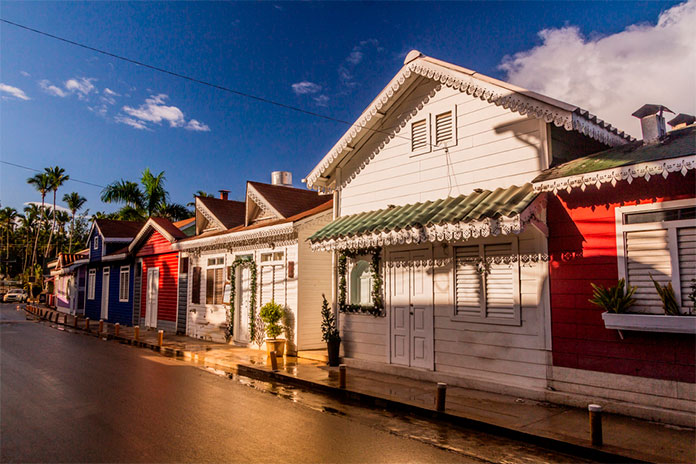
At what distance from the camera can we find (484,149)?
9.69m

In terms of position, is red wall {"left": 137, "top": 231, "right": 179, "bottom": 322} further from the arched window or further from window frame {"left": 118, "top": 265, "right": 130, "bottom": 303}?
the arched window

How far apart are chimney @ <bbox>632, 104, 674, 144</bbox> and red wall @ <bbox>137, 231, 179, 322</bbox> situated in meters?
18.5

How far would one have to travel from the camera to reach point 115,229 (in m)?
29.8

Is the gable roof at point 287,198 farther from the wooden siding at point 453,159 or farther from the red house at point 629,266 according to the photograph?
the red house at point 629,266

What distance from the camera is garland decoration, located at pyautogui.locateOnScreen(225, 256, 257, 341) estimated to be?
15.9 m

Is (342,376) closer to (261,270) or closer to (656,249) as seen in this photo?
(656,249)

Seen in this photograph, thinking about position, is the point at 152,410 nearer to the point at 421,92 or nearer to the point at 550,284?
the point at 550,284

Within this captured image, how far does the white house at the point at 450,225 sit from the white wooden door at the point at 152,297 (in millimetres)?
13777

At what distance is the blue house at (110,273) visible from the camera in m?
26.1

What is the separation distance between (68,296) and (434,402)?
37.8 m

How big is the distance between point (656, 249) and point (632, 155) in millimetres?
1458

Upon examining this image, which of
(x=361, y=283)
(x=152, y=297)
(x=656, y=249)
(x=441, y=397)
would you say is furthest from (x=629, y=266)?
(x=152, y=297)

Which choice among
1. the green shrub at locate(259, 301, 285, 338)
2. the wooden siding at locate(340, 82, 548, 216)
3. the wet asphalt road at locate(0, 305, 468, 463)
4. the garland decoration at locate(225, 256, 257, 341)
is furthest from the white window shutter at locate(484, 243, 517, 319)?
the garland decoration at locate(225, 256, 257, 341)

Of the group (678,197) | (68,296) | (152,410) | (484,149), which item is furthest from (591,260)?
(68,296)
